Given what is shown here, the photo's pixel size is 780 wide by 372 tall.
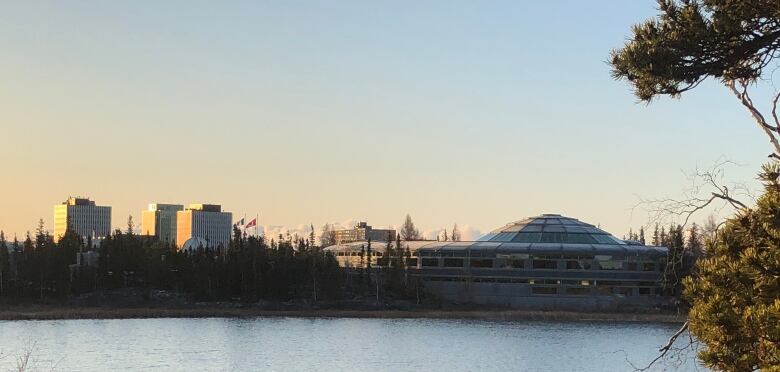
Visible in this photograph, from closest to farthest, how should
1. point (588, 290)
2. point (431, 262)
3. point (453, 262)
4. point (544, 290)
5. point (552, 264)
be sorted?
point (588, 290) < point (544, 290) < point (552, 264) < point (453, 262) < point (431, 262)

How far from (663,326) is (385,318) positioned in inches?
1289

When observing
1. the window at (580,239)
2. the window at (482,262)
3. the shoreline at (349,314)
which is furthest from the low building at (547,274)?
the shoreline at (349,314)

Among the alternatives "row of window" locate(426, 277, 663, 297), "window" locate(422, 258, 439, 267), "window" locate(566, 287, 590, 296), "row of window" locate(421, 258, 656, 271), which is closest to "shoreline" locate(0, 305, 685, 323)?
"window" locate(566, 287, 590, 296)

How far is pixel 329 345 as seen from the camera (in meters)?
71.7

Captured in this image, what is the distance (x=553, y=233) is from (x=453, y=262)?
16.5 m

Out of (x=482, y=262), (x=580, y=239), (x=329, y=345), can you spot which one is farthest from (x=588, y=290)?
(x=329, y=345)

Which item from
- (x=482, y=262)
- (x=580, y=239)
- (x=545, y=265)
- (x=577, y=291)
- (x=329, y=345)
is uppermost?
(x=580, y=239)

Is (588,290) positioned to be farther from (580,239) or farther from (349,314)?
(349,314)

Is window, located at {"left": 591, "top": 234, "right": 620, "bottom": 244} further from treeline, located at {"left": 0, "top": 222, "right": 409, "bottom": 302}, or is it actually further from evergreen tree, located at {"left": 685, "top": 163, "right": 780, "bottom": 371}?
evergreen tree, located at {"left": 685, "top": 163, "right": 780, "bottom": 371}

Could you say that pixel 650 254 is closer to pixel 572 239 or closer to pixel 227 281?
pixel 572 239

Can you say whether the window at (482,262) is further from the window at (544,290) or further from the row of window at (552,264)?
the window at (544,290)

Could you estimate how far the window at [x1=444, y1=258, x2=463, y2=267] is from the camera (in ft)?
414

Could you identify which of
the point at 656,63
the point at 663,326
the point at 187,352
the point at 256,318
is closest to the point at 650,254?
the point at 663,326

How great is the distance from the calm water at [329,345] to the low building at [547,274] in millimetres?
19360
